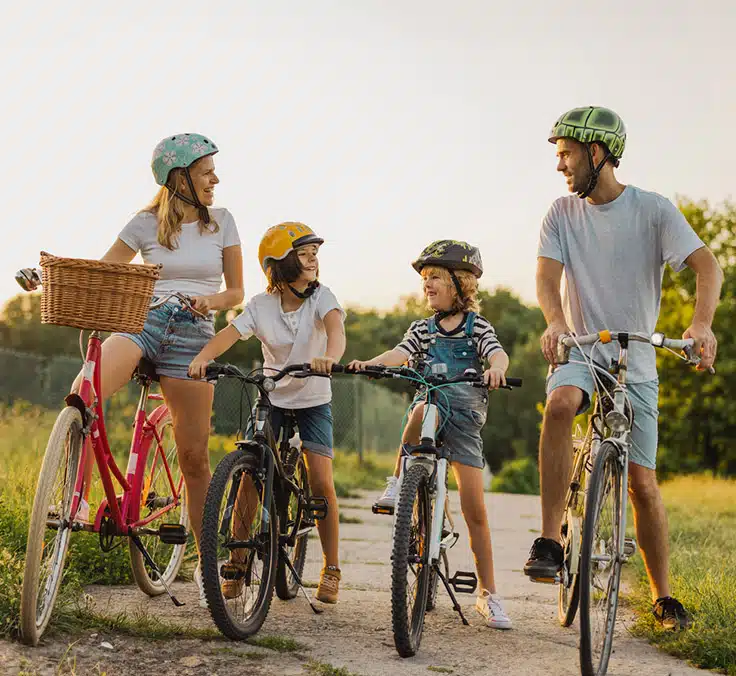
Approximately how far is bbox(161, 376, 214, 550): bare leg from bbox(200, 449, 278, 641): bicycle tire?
1.68 feet

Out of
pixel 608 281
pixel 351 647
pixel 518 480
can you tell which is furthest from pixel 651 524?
pixel 518 480

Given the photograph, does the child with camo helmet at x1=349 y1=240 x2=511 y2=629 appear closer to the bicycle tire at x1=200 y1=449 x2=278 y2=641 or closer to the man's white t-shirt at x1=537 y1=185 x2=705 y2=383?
the man's white t-shirt at x1=537 y1=185 x2=705 y2=383

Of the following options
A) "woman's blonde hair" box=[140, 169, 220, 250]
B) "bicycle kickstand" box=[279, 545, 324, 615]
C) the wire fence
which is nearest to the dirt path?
"bicycle kickstand" box=[279, 545, 324, 615]

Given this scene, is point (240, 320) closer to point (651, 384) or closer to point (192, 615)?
point (192, 615)

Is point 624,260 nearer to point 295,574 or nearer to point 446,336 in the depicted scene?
point 446,336

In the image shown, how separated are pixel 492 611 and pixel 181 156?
2580mm

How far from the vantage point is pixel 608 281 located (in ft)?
16.3

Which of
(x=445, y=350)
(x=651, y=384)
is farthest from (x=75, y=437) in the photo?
(x=651, y=384)

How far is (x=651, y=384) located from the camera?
16.2 ft

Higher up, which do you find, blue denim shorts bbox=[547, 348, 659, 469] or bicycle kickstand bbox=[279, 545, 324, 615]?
blue denim shorts bbox=[547, 348, 659, 469]

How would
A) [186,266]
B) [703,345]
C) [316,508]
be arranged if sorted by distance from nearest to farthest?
[703,345]
[186,266]
[316,508]

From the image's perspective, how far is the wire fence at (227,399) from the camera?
660 inches

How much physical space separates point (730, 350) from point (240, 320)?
1122 inches

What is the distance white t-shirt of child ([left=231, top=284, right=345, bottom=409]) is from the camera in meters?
5.25
